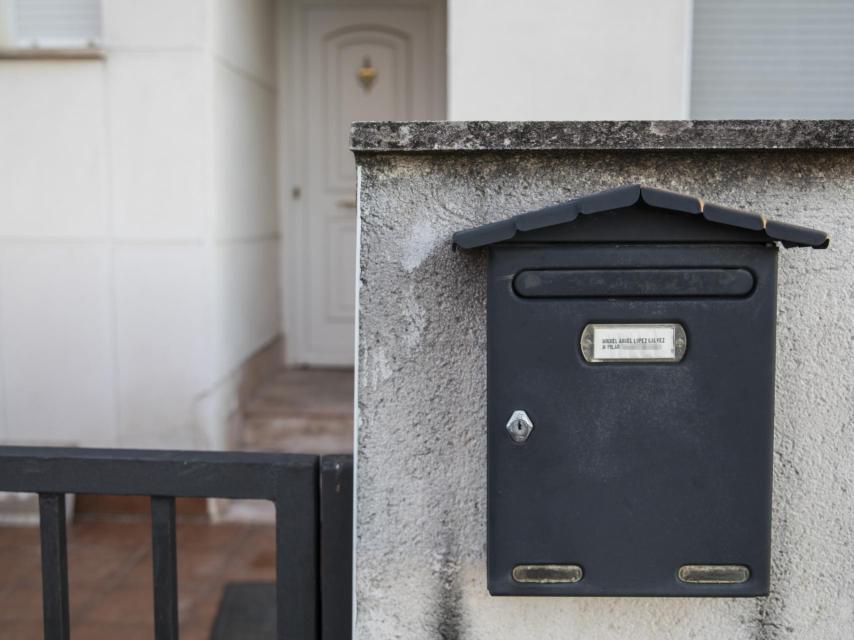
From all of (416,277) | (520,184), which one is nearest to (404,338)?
(416,277)

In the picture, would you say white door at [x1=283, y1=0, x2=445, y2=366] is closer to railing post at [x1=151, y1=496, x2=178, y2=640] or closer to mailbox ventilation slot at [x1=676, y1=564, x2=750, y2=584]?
railing post at [x1=151, y1=496, x2=178, y2=640]

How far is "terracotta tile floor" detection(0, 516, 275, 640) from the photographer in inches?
158

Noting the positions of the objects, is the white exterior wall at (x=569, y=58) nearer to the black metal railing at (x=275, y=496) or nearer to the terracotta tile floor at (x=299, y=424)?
the terracotta tile floor at (x=299, y=424)

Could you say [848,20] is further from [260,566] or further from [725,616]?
[725,616]

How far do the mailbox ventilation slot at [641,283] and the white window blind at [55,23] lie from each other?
15.0ft

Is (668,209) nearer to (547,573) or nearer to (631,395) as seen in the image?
(631,395)

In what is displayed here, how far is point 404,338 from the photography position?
1.55 meters

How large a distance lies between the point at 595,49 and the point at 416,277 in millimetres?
3826

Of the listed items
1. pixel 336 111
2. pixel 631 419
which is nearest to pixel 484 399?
pixel 631 419

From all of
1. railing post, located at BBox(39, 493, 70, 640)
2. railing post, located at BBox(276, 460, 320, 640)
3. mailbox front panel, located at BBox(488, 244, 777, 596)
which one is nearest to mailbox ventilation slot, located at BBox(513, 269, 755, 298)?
mailbox front panel, located at BBox(488, 244, 777, 596)

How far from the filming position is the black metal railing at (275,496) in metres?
1.67

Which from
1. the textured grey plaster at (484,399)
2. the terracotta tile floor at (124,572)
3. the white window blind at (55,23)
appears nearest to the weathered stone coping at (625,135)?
the textured grey plaster at (484,399)

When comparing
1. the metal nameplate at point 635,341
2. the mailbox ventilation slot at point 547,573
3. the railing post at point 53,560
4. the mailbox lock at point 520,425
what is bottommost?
the railing post at point 53,560

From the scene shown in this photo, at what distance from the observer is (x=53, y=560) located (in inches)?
67.8
